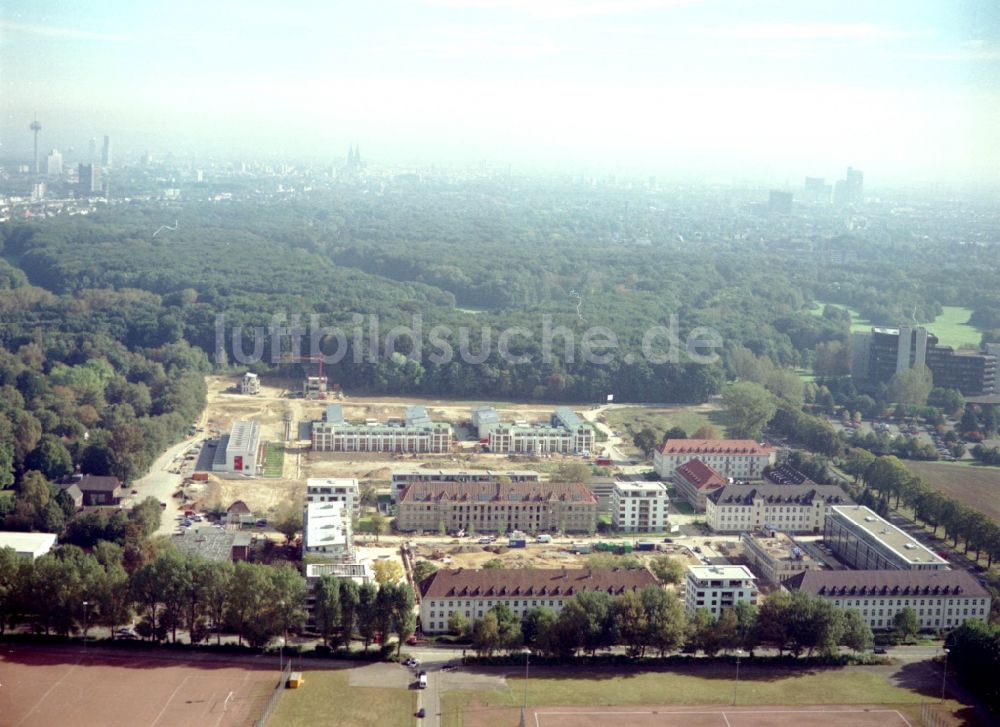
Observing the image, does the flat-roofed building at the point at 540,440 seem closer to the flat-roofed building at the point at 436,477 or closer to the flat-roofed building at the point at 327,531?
the flat-roofed building at the point at 436,477

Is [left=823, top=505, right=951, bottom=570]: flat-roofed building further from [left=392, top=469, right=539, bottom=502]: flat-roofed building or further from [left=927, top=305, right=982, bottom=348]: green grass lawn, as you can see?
[left=927, top=305, right=982, bottom=348]: green grass lawn

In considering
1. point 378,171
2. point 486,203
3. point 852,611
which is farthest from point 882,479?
point 378,171

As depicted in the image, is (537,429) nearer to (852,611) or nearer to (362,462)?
(362,462)

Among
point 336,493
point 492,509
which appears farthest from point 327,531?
point 492,509

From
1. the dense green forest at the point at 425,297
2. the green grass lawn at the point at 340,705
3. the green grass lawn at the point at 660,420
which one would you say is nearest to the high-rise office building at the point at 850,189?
the dense green forest at the point at 425,297

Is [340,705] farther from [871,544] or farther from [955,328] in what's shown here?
[955,328]
